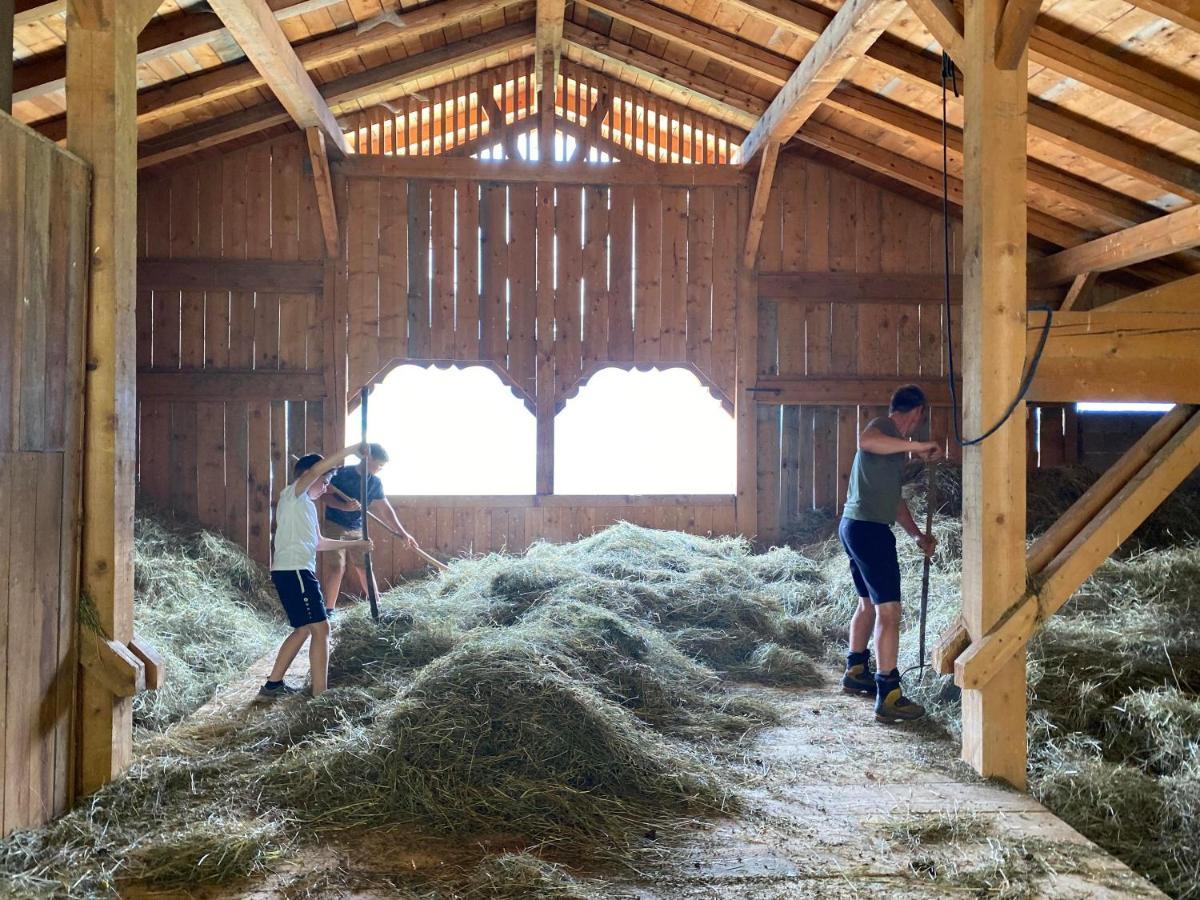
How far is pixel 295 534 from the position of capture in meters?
4.47

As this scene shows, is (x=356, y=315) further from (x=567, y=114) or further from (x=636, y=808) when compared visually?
(x=636, y=808)

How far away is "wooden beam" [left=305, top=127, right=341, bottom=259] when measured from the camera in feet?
23.9

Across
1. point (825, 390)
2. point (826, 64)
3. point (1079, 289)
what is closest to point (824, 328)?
point (825, 390)

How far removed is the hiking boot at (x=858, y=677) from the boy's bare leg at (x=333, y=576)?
144 inches

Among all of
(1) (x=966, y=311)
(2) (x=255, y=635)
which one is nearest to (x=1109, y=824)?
(1) (x=966, y=311)

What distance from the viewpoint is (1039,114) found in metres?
5.94

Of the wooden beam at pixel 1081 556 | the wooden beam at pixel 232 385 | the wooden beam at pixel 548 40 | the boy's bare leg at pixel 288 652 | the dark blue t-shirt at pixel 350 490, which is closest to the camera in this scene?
the wooden beam at pixel 1081 556

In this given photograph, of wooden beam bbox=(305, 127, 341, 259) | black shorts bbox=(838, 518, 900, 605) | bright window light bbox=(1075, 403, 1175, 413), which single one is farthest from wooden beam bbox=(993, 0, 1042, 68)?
bright window light bbox=(1075, 403, 1175, 413)

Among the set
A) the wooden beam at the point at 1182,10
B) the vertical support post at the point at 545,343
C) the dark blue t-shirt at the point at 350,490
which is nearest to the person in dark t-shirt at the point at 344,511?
the dark blue t-shirt at the point at 350,490

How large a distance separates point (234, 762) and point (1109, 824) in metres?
3.13

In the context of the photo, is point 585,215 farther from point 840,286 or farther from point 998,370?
point 998,370

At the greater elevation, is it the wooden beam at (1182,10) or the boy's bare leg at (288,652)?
the wooden beam at (1182,10)

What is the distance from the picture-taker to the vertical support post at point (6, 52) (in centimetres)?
328

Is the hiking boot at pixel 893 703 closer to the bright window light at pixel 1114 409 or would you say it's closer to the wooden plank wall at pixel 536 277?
the wooden plank wall at pixel 536 277
